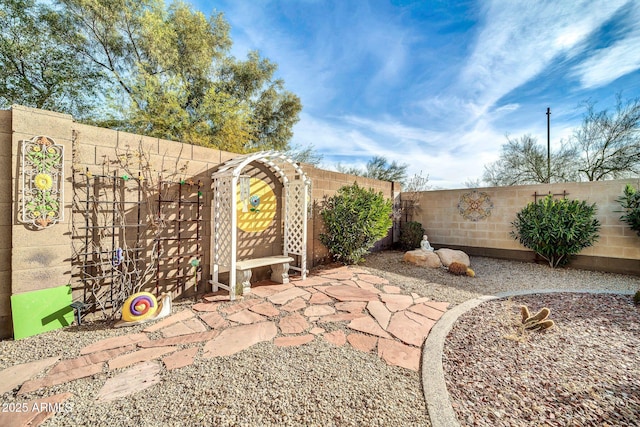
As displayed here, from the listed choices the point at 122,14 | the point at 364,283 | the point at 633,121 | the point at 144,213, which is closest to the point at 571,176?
the point at 633,121

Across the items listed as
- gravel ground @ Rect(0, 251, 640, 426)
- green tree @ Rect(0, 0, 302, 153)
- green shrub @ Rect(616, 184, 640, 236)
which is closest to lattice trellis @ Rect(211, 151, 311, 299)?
gravel ground @ Rect(0, 251, 640, 426)

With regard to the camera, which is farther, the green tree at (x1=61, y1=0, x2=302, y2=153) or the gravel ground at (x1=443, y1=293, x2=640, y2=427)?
the green tree at (x1=61, y1=0, x2=302, y2=153)

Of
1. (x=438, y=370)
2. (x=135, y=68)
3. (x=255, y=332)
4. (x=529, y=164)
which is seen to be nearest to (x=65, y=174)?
(x=255, y=332)

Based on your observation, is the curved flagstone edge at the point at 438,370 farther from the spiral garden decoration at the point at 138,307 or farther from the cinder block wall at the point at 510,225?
the cinder block wall at the point at 510,225

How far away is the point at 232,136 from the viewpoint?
36.7ft

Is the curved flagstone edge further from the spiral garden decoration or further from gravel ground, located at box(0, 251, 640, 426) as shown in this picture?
the spiral garden decoration

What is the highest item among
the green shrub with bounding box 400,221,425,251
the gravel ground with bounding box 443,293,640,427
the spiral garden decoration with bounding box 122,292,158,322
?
the green shrub with bounding box 400,221,425,251

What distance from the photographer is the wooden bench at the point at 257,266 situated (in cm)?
410

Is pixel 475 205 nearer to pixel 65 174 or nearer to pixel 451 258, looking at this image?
pixel 451 258

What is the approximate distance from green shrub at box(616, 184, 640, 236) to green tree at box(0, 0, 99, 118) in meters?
16.2

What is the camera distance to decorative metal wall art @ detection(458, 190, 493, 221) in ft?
24.0

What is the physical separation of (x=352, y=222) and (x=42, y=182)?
15.9ft

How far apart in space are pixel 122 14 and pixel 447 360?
14958 millimetres

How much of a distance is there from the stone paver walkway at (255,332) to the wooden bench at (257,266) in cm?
22
